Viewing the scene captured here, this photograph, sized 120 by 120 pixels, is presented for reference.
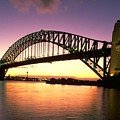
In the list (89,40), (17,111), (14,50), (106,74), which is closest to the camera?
(17,111)

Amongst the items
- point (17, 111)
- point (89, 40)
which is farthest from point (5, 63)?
point (17, 111)

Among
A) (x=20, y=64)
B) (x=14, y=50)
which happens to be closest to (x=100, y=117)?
(x=20, y=64)

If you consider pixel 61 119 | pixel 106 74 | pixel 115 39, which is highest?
pixel 115 39

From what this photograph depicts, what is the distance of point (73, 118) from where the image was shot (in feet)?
96.9

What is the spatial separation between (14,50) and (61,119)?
127m

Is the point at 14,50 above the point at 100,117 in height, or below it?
above

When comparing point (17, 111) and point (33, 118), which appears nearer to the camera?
point (33, 118)

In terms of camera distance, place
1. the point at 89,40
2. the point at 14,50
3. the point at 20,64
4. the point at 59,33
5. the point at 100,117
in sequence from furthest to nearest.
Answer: the point at 14,50 → the point at 20,64 → the point at 59,33 → the point at 89,40 → the point at 100,117

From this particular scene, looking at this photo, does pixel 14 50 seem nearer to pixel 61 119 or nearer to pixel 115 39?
pixel 115 39

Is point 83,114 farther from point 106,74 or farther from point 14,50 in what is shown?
point 14,50

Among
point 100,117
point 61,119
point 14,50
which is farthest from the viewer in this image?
point 14,50

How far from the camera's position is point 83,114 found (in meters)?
32.5

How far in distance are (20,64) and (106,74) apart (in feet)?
157

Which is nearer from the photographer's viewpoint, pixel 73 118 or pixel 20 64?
pixel 73 118
